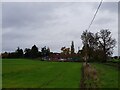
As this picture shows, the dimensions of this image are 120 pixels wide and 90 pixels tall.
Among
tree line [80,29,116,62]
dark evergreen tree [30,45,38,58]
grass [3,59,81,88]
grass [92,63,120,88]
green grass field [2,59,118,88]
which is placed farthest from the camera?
dark evergreen tree [30,45,38,58]

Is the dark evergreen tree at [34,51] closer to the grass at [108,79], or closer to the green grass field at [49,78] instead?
the green grass field at [49,78]

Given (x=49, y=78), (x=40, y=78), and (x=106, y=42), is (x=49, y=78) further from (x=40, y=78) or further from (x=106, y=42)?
(x=106, y=42)

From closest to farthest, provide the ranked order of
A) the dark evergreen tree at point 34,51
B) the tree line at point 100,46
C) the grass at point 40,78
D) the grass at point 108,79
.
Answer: the grass at point 108,79
the grass at point 40,78
the tree line at point 100,46
the dark evergreen tree at point 34,51

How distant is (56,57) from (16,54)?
83.0 ft

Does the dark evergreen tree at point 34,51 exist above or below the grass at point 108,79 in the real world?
above

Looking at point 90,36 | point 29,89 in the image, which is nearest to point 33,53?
point 90,36

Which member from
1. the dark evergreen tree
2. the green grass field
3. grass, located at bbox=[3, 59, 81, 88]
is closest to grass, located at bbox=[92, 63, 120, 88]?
the green grass field

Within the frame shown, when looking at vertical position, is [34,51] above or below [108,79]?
above

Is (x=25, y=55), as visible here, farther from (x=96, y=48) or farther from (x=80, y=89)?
(x=80, y=89)

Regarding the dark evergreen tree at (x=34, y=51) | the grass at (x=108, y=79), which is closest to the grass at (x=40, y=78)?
the grass at (x=108, y=79)

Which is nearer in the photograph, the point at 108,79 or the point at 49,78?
the point at 108,79

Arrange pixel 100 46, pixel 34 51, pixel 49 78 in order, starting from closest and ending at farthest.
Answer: pixel 49 78, pixel 100 46, pixel 34 51

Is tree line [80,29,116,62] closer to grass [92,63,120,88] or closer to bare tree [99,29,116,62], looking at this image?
bare tree [99,29,116,62]

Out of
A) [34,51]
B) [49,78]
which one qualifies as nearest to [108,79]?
[49,78]
